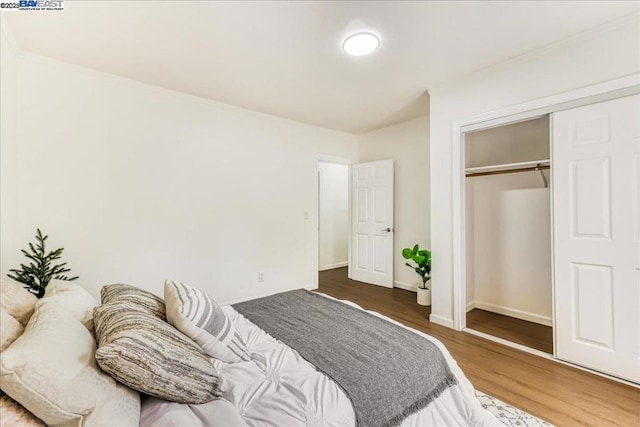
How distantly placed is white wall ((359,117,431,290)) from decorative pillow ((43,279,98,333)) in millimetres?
3822

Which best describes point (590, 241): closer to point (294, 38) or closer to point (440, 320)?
point (440, 320)

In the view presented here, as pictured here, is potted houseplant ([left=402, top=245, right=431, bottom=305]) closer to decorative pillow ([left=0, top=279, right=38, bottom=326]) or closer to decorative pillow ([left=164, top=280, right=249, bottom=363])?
decorative pillow ([left=164, top=280, right=249, bottom=363])

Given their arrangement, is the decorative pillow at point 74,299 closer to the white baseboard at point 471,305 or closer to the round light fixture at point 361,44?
the round light fixture at point 361,44

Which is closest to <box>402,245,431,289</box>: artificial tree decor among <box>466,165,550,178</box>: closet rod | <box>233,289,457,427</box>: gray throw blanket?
<box>466,165,550,178</box>: closet rod

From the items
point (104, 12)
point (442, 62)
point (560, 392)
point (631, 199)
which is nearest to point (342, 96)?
point (442, 62)

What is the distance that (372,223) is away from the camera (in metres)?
4.58

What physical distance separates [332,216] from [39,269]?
472cm

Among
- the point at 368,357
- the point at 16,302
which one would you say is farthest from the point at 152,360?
the point at 368,357

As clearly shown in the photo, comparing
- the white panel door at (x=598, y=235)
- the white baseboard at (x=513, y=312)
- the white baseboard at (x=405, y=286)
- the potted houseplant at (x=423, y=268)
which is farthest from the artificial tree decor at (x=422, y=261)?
the white panel door at (x=598, y=235)

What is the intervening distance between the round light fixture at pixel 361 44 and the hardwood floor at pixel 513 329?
2.87 metres

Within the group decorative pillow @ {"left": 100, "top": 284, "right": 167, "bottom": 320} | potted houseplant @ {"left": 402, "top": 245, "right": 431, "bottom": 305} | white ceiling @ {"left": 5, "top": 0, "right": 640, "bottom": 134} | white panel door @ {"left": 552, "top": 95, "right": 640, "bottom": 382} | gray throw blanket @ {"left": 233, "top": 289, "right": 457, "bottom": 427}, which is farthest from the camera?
potted houseplant @ {"left": 402, "top": 245, "right": 431, "bottom": 305}

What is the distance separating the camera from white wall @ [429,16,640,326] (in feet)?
6.48

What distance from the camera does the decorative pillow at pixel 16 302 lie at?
3.21ft

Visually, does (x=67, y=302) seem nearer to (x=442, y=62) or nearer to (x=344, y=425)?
(x=344, y=425)
